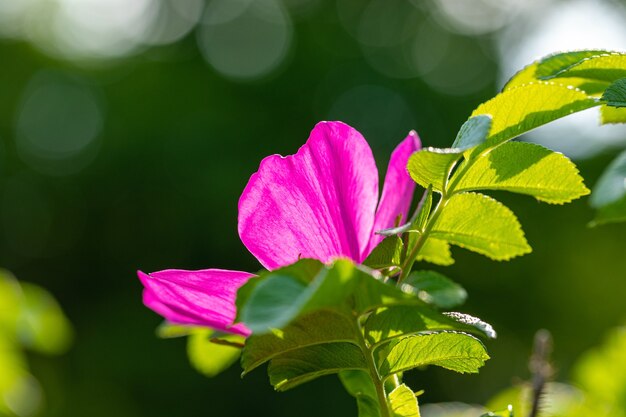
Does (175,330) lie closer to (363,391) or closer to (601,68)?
(363,391)

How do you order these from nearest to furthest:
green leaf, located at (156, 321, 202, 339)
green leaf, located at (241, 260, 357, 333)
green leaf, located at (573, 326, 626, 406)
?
green leaf, located at (241, 260, 357, 333)
green leaf, located at (156, 321, 202, 339)
green leaf, located at (573, 326, 626, 406)

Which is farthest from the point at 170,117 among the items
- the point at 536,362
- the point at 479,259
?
the point at 536,362

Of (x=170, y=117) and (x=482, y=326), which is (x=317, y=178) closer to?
(x=482, y=326)

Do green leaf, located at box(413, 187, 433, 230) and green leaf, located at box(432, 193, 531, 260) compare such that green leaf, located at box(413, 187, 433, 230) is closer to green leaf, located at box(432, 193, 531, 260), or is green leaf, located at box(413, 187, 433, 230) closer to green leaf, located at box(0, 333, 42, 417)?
green leaf, located at box(432, 193, 531, 260)

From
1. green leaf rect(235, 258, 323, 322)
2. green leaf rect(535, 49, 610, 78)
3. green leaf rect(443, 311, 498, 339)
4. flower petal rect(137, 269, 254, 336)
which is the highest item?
green leaf rect(535, 49, 610, 78)

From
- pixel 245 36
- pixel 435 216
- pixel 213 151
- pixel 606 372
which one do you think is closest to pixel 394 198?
pixel 435 216

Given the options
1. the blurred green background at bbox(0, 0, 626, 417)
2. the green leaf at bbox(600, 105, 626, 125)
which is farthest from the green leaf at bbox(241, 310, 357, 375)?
the blurred green background at bbox(0, 0, 626, 417)
